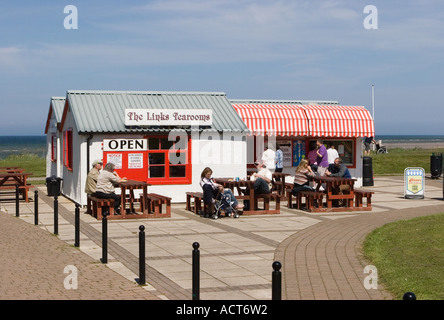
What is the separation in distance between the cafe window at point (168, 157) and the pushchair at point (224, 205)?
399 cm

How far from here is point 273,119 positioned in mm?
25453

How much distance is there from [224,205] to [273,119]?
868 cm

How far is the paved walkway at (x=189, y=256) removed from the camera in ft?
29.7

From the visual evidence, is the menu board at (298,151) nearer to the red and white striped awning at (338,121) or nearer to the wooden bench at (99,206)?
the red and white striped awning at (338,121)

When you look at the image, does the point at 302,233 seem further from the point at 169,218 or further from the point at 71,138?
the point at 71,138

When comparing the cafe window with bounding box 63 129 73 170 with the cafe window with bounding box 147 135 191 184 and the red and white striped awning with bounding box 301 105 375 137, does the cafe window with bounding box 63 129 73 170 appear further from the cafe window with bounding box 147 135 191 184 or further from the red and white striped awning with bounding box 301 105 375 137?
the red and white striped awning with bounding box 301 105 375 137

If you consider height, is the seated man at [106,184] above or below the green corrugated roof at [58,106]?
below

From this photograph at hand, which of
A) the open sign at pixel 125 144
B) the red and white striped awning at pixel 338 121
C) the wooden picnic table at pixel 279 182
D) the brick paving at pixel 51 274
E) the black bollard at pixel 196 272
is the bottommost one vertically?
the brick paving at pixel 51 274

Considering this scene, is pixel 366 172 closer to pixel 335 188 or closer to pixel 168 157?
pixel 335 188

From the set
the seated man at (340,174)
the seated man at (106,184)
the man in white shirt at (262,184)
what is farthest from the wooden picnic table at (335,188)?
the seated man at (106,184)

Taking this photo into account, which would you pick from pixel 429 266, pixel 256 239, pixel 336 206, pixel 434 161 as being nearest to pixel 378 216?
pixel 336 206

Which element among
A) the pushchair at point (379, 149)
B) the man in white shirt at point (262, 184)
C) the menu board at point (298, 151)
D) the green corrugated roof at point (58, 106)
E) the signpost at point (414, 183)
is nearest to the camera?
the man in white shirt at point (262, 184)
